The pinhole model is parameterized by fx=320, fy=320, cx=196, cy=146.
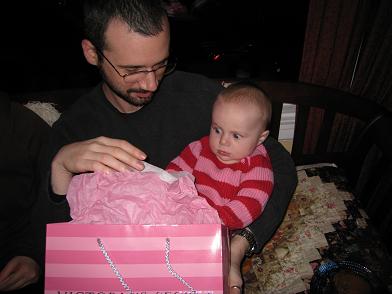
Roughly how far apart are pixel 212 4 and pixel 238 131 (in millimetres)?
1842

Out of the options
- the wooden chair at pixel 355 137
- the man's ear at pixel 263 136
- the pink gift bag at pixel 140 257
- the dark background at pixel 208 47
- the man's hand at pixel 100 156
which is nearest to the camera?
the pink gift bag at pixel 140 257

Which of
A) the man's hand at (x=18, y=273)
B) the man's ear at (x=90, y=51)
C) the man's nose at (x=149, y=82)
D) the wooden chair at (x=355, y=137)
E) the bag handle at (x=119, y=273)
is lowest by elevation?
the man's hand at (x=18, y=273)

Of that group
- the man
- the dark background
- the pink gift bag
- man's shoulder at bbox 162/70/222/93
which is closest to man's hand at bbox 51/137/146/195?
the man

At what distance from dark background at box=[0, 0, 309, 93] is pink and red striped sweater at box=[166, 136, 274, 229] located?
1.26 meters

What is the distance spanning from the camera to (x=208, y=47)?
112 inches

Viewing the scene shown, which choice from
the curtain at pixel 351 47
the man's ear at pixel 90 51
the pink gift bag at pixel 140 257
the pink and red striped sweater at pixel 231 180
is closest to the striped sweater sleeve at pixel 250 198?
the pink and red striped sweater at pixel 231 180

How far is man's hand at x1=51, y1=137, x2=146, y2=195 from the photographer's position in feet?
2.86

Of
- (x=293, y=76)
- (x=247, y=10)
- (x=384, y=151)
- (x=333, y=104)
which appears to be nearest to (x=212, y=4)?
(x=247, y=10)

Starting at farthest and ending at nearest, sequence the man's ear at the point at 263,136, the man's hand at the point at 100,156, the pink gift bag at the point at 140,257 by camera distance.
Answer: the man's ear at the point at 263,136
the man's hand at the point at 100,156
the pink gift bag at the point at 140,257

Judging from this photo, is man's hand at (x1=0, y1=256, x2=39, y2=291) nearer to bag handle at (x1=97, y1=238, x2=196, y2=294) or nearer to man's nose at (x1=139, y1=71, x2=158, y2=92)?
bag handle at (x1=97, y1=238, x2=196, y2=294)

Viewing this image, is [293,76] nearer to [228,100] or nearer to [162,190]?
[228,100]

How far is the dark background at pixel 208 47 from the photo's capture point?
2561mm

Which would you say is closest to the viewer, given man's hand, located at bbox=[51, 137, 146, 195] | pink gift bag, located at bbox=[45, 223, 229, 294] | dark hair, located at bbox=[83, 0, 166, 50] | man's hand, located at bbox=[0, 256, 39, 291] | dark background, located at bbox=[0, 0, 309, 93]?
pink gift bag, located at bbox=[45, 223, 229, 294]

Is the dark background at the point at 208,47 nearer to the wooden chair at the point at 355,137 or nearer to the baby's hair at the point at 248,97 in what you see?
the wooden chair at the point at 355,137
